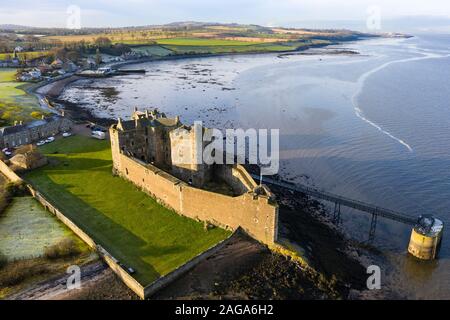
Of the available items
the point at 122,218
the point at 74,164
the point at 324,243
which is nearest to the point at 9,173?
the point at 74,164

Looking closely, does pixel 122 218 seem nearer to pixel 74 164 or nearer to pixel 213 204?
pixel 213 204

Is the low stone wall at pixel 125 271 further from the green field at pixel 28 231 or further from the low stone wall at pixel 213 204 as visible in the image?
the low stone wall at pixel 213 204

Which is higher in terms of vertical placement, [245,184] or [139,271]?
[245,184]

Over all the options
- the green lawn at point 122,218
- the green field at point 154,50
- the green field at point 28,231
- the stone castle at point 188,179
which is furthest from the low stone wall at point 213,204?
the green field at point 154,50

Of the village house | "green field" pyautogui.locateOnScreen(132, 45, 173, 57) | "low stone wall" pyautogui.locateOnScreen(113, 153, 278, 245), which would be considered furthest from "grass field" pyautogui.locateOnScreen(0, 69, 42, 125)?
"green field" pyautogui.locateOnScreen(132, 45, 173, 57)

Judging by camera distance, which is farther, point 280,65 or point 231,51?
point 231,51

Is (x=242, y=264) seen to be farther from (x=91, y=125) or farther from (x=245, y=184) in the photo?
(x=91, y=125)

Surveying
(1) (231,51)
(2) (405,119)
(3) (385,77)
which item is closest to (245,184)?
(2) (405,119)
